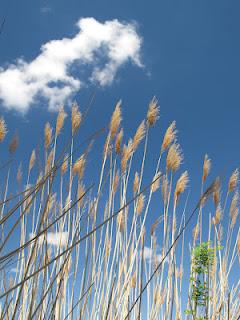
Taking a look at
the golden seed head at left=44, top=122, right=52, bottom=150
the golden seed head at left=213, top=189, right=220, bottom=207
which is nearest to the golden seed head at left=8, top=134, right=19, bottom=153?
the golden seed head at left=44, top=122, right=52, bottom=150

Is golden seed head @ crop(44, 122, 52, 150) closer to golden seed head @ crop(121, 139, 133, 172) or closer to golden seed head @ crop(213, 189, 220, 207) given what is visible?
golden seed head @ crop(121, 139, 133, 172)

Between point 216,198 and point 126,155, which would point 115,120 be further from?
point 216,198

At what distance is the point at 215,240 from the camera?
309 centimetres

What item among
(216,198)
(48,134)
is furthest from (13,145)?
(216,198)

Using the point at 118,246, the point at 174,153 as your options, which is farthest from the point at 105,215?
the point at 174,153

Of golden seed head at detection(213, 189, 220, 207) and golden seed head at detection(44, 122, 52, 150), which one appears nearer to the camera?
golden seed head at detection(44, 122, 52, 150)

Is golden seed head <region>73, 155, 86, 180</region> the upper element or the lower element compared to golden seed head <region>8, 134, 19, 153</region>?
lower

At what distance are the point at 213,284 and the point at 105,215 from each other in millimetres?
1084

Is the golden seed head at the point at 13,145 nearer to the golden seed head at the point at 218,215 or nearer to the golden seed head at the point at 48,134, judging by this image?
the golden seed head at the point at 48,134

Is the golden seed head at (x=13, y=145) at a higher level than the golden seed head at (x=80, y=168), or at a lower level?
higher

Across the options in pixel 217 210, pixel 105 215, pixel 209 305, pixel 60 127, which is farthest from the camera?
pixel 217 210

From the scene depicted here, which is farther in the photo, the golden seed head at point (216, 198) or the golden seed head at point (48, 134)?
the golden seed head at point (216, 198)

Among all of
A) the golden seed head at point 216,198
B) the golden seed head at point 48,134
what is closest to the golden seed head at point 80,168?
the golden seed head at point 48,134

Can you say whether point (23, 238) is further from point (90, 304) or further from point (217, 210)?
point (217, 210)
